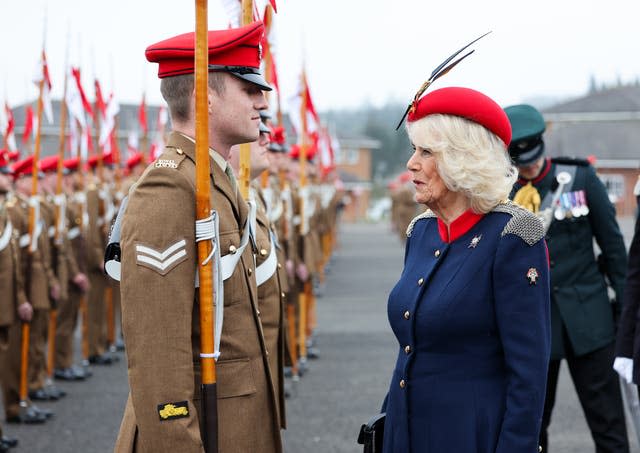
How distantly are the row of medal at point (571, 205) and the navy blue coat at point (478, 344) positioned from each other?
2.04 metres

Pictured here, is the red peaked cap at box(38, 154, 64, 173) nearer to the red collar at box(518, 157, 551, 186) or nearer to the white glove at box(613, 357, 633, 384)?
the red collar at box(518, 157, 551, 186)

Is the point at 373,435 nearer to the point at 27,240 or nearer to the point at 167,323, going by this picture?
the point at 167,323

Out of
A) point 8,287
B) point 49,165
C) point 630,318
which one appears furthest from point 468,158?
point 49,165

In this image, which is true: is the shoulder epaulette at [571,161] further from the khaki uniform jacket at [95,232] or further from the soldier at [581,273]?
the khaki uniform jacket at [95,232]

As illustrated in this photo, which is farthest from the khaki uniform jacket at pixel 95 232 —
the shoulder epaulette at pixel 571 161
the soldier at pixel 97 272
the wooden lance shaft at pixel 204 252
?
the wooden lance shaft at pixel 204 252

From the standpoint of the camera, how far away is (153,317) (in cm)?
252

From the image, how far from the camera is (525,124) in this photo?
4.77m

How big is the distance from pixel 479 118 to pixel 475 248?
40 centimetres

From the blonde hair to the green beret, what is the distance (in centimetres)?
191

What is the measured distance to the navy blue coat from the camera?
2.69 m

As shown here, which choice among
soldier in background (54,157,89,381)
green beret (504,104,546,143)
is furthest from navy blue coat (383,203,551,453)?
soldier in background (54,157,89,381)

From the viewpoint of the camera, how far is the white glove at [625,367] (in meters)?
4.31

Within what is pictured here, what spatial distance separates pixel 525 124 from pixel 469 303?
223cm

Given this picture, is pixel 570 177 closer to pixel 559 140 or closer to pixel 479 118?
pixel 479 118
